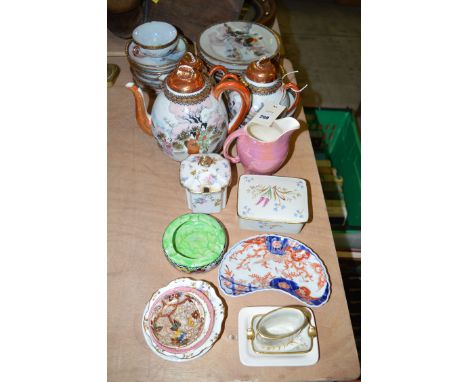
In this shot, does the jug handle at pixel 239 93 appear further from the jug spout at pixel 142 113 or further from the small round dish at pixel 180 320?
the small round dish at pixel 180 320

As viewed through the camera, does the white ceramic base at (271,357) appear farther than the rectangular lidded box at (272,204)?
No

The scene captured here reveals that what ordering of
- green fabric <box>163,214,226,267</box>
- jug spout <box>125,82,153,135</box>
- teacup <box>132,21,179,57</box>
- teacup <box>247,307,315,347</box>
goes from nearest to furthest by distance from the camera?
teacup <box>247,307,315,347</box>
green fabric <box>163,214,226,267</box>
jug spout <box>125,82,153,135</box>
teacup <box>132,21,179,57</box>

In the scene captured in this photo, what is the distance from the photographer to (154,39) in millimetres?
1083

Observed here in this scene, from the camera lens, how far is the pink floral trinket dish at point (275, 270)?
816 millimetres

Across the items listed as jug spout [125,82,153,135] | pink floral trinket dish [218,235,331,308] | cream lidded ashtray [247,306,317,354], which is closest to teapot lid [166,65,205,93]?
jug spout [125,82,153,135]

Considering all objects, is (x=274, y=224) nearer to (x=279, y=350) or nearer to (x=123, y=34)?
(x=279, y=350)

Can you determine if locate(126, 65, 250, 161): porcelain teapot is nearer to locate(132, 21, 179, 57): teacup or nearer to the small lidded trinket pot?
the small lidded trinket pot

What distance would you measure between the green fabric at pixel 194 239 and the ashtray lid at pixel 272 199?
3.2 inches

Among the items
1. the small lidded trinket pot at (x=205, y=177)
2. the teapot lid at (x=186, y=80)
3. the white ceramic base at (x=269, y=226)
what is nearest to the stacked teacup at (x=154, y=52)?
the teapot lid at (x=186, y=80)

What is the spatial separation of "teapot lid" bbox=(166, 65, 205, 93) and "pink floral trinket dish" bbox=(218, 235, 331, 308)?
1.23ft

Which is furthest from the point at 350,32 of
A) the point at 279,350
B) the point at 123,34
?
the point at 279,350

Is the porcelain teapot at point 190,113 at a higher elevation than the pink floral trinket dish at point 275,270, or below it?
higher

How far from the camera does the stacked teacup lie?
1.04 meters

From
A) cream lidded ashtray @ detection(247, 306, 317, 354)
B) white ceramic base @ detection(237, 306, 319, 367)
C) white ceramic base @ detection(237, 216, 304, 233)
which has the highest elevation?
white ceramic base @ detection(237, 216, 304, 233)
